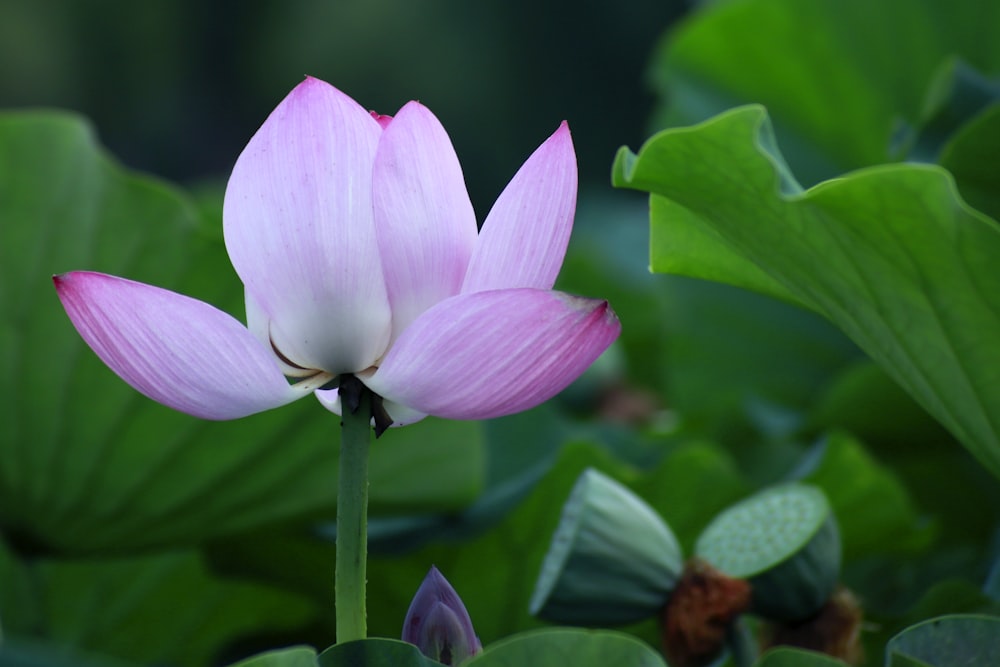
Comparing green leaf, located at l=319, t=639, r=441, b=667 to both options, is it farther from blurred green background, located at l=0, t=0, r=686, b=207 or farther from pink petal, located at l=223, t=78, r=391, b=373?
blurred green background, located at l=0, t=0, r=686, b=207

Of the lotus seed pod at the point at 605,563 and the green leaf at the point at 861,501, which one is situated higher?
Result: the lotus seed pod at the point at 605,563

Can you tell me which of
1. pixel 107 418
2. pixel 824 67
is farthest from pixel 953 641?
pixel 824 67

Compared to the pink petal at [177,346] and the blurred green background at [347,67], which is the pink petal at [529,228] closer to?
the pink petal at [177,346]

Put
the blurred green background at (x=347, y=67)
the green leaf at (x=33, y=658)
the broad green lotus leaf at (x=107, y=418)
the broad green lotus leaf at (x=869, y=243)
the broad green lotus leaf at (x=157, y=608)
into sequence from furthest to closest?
the blurred green background at (x=347, y=67)
the broad green lotus leaf at (x=157, y=608)
the broad green lotus leaf at (x=107, y=418)
the broad green lotus leaf at (x=869, y=243)
the green leaf at (x=33, y=658)

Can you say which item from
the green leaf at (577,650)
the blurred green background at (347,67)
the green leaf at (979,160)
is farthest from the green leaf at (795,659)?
the blurred green background at (347,67)

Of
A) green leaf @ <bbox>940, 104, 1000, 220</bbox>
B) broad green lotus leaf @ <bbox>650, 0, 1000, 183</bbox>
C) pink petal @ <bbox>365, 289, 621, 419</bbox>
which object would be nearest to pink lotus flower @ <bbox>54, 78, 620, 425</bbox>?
pink petal @ <bbox>365, 289, 621, 419</bbox>

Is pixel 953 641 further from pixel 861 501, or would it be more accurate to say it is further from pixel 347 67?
pixel 347 67
